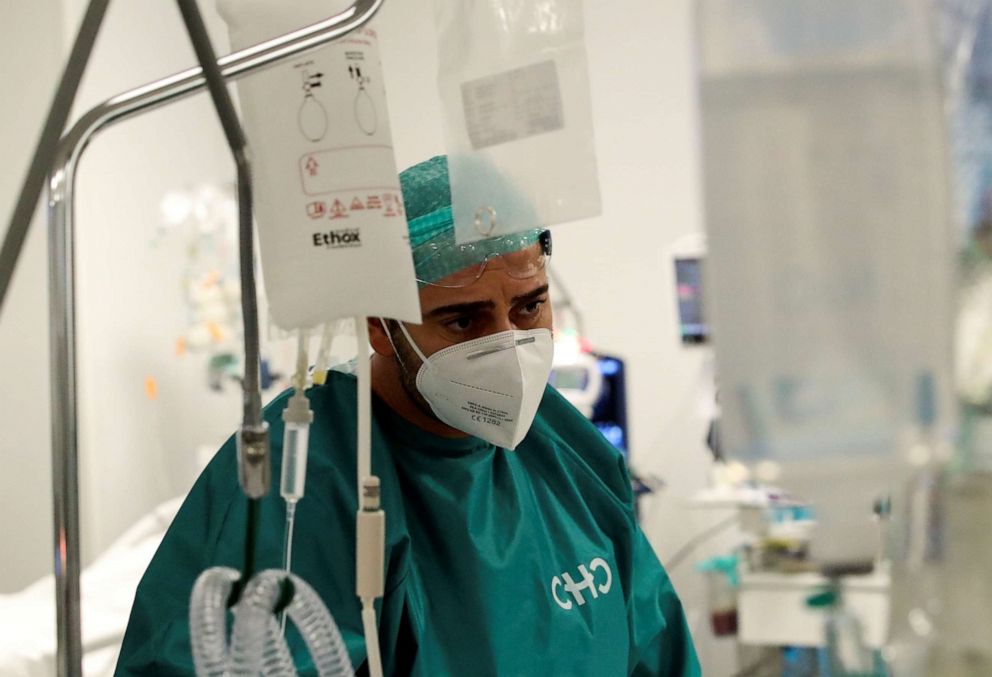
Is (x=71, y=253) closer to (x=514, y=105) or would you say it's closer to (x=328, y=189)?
(x=328, y=189)

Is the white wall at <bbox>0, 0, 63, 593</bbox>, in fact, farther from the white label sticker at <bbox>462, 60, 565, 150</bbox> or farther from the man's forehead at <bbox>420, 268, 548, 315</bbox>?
the white label sticker at <bbox>462, 60, 565, 150</bbox>

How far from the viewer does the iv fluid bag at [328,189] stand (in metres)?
0.72

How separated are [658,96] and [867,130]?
359 cm

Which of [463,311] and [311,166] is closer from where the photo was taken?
[311,166]

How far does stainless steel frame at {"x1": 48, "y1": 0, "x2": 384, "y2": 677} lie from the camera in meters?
0.67

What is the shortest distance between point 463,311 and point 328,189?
592mm

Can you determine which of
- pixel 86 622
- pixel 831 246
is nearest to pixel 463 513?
pixel 831 246

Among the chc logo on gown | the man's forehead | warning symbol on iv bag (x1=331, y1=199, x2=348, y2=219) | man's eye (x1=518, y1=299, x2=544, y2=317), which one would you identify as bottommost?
the chc logo on gown

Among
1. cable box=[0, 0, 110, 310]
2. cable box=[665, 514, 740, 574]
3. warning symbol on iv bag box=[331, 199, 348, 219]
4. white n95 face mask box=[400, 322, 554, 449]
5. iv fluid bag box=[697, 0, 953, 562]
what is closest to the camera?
iv fluid bag box=[697, 0, 953, 562]

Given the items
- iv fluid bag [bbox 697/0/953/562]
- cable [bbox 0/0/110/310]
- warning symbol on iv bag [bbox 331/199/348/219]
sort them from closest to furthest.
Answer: iv fluid bag [bbox 697/0/953/562]
cable [bbox 0/0/110/310]
warning symbol on iv bag [bbox 331/199/348/219]

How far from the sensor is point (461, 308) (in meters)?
1.30

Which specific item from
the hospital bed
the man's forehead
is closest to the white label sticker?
the man's forehead

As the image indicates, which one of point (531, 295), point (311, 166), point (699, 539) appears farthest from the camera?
point (699, 539)

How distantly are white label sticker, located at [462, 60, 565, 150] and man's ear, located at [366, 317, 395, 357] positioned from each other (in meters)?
0.58
